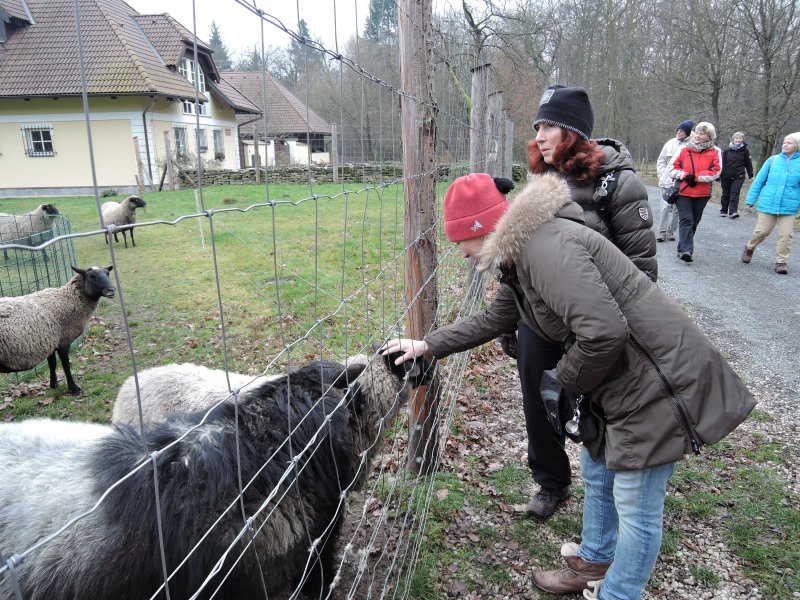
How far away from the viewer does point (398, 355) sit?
2.66 meters

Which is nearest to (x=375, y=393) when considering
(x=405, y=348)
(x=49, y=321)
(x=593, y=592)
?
(x=405, y=348)

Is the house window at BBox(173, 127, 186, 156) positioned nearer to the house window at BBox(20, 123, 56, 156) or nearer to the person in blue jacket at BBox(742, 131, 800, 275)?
the house window at BBox(20, 123, 56, 156)

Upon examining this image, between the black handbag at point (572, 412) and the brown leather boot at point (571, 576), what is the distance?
915 millimetres

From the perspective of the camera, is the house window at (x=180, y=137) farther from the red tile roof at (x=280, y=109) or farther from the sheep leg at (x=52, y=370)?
the sheep leg at (x=52, y=370)

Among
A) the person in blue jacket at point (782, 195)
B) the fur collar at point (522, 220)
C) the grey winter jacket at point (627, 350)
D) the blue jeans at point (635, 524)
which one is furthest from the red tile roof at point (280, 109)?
the person in blue jacket at point (782, 195)

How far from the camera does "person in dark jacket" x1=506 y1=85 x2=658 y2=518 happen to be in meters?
2.72

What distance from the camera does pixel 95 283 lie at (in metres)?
5.36

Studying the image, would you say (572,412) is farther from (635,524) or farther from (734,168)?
(734,168)

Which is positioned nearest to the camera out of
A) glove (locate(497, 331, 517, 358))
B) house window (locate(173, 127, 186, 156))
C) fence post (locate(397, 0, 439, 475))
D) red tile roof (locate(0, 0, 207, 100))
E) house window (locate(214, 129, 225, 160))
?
red tile roof (locate(0, 0, 207, 100))

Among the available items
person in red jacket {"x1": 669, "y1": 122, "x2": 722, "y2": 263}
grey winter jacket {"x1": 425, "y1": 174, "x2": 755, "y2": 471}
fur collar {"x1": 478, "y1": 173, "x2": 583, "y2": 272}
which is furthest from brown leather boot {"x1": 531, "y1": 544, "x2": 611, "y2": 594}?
person in red jacket {"x1": 669, "y1": 122, "x2": 722, "y2": 263}

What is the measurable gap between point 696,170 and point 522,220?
26.0ft

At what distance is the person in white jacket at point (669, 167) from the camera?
9.51 m

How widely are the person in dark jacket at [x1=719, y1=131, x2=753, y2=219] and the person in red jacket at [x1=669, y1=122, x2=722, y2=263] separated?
535cm

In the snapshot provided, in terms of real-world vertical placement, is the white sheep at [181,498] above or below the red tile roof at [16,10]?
below
